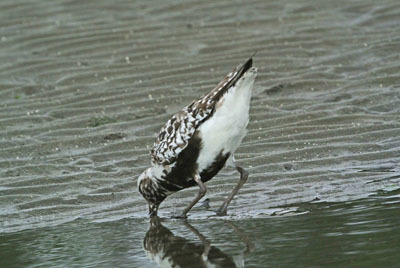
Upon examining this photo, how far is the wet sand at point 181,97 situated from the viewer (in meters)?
8.15

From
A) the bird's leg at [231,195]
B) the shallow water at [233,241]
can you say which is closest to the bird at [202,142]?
the bird's leg at [231,195]

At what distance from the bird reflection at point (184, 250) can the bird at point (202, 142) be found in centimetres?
62

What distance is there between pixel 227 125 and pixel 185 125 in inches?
16.0

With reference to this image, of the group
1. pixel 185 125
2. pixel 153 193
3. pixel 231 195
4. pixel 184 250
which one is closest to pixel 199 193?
pixel 231 195

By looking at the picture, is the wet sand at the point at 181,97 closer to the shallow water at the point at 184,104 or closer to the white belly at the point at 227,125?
the shallow water at the point at 184,104

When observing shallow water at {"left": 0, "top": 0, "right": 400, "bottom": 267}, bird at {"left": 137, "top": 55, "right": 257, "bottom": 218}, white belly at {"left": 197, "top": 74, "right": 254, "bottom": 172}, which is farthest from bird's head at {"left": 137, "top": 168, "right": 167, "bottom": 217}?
white belly at {"left": 197, "top": 74, "right": 254, "bottom": 172}

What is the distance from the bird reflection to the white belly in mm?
707

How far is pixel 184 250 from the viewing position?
242 inches

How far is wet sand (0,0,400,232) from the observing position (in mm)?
8148

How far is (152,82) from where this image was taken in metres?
11.2

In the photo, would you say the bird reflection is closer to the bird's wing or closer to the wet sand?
the wet sand

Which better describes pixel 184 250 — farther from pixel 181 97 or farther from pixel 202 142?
pixel 181 97

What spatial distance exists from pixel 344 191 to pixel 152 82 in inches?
168

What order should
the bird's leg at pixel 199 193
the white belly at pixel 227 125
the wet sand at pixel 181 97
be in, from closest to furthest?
the white belly at pixel 227 125 → the bird's leg at pixel 199 193 → the wet sand at pixel 181 97
